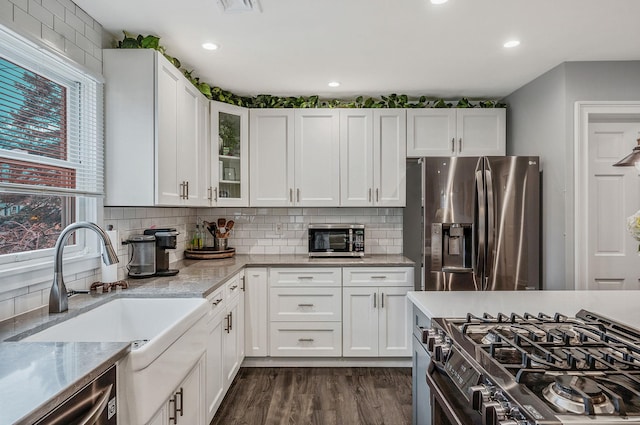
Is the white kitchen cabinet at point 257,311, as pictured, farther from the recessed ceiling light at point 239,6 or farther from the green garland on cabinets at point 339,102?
the recessed ceiling light at point 239,6

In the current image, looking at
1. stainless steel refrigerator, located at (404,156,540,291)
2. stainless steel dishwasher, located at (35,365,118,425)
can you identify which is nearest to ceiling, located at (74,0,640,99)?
stainless steel refrigerator, located at (404,156,540,291)

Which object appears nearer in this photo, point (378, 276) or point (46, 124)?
point (46, 124)

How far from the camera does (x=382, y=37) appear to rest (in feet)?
8.27

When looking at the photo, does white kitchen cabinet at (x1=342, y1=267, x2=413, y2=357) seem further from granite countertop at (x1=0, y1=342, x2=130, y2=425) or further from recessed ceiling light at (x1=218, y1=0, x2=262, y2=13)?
granite countertop at (x1=0, y1=342, x2=130, y2=425)

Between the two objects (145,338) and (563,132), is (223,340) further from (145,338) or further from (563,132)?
(563,132)

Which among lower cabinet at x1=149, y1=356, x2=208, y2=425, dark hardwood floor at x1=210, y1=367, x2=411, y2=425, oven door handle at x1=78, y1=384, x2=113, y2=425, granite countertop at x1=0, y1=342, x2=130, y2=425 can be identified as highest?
granite countertop at x1=0, y1=342, x2=130, y2=425

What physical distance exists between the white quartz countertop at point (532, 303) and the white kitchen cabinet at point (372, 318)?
1270 mm

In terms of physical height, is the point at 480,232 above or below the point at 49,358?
above

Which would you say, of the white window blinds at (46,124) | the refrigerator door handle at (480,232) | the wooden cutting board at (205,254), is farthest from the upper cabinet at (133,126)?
the refrigerator door handle at (480,232)

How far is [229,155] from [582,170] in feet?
9.36

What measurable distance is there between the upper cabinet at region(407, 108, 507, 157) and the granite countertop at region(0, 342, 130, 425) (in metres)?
3.04

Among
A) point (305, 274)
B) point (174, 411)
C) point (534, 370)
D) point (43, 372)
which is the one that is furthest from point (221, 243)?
point (534, 370)

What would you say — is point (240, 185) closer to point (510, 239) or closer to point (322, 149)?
point (322, 149)

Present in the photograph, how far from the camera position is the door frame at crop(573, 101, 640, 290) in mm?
2877
